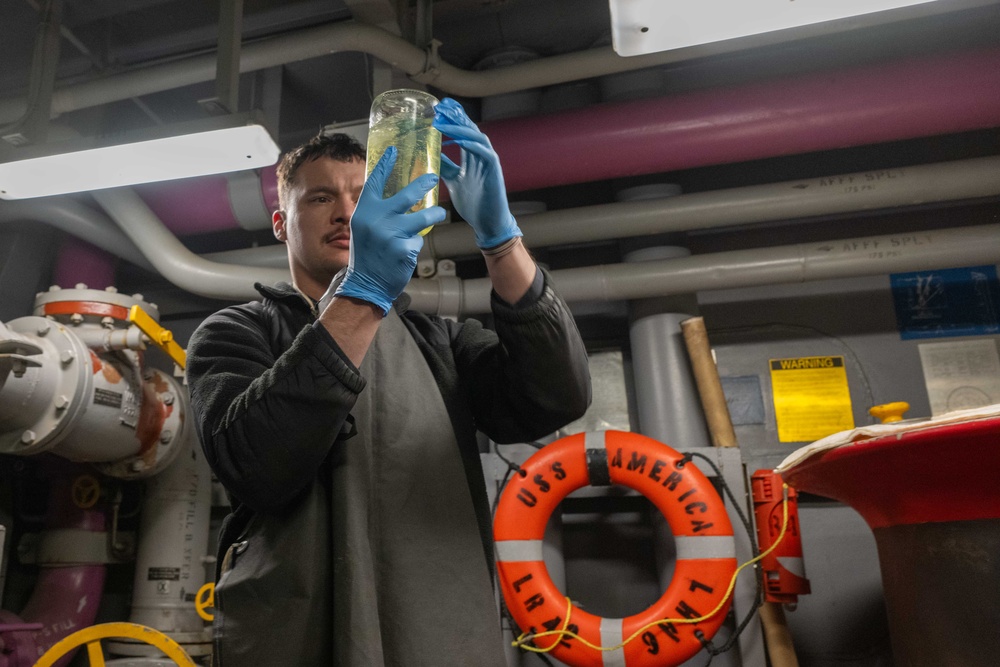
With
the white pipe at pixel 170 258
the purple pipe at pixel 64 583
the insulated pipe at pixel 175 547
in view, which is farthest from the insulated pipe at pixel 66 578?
the white pipe at pixel 170 258

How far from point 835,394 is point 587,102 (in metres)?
1.69

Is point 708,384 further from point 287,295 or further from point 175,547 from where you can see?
point 175,547

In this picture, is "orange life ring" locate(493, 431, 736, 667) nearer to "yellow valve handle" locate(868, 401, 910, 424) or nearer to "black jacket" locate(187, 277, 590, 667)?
"yellow valve handle" locate(868, 401, 910, 424)

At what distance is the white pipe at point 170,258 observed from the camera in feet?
9.15

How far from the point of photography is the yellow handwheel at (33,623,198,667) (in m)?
2.23

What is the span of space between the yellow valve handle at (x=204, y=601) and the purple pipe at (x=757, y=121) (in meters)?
1.99

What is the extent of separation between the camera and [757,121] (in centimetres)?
244

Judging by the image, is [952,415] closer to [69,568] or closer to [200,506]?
[200,506]

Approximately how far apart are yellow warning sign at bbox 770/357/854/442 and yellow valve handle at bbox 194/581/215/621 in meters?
2.37

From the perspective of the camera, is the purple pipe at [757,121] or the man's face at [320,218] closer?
the man's face at [320,218]

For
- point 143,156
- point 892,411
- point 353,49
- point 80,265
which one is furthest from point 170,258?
point 892,411

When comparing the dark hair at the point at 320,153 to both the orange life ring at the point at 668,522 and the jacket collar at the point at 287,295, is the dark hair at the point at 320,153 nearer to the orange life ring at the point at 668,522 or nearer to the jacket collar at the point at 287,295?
the jacket collar at the point at 287,295

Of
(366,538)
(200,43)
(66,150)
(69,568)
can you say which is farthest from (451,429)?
(200,43)

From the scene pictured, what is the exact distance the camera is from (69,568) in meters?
2.74
